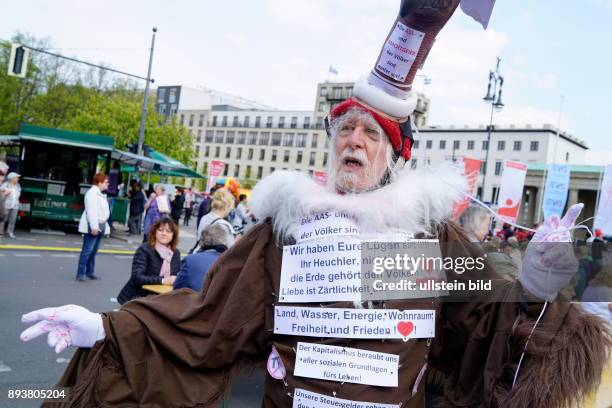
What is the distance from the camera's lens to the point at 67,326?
193 centimetres

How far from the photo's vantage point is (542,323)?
185 centimetres

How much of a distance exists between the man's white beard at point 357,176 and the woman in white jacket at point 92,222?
7691 millimetres

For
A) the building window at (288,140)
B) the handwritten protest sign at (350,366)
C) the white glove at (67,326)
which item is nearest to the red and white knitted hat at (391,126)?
the handwritten protest sign at (350,366)

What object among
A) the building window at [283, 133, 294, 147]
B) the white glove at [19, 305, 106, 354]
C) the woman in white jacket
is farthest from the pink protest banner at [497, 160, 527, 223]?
the building window at [283, 133, 294, 147]

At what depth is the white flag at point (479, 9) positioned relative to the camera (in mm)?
2029

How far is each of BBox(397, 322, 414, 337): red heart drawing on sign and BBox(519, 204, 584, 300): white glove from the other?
0.43 metres

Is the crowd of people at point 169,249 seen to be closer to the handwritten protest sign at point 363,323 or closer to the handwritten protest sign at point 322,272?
the handwritten protest sign at point 322,272

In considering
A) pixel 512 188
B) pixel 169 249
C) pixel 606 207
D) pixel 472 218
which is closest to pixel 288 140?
pixel 512 188

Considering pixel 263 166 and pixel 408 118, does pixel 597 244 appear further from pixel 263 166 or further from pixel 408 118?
pixel 263 166

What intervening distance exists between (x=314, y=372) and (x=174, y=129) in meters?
40.2

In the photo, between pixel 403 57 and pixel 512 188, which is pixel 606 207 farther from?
pixel 403 57

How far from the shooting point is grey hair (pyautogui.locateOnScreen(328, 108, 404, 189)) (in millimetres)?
2230

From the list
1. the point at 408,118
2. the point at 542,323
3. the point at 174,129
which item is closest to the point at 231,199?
the point at 408,118

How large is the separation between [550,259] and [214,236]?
12.6 ft
